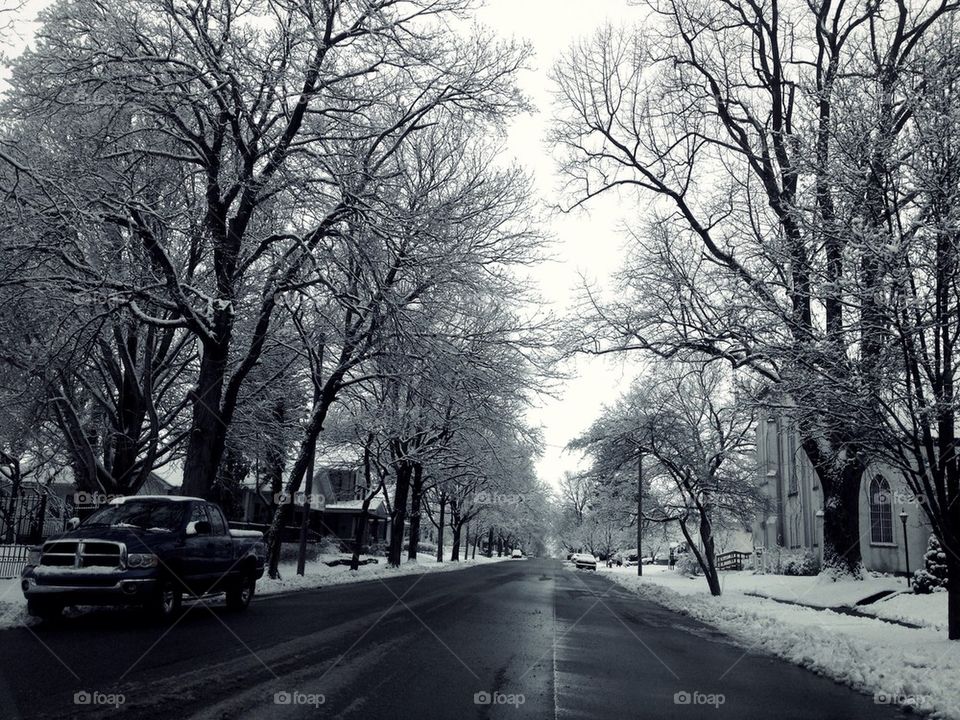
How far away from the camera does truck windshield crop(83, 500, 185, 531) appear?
11531mm

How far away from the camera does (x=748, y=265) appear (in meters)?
17.0

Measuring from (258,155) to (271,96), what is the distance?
4.94 ft

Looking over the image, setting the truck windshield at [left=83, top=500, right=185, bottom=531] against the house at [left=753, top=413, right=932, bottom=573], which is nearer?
the truck windshield at [left=83, top=500, right=185, bottom=531]

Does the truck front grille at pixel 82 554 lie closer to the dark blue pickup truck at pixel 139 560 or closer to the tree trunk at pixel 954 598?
the dark blue pickup truck at pixel 139 560

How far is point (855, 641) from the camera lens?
12.0m

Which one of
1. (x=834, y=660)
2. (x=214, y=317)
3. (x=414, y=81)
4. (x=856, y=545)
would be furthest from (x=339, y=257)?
(x=856, y=545)

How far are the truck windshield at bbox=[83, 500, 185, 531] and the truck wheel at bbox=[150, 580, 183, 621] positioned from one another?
906mm

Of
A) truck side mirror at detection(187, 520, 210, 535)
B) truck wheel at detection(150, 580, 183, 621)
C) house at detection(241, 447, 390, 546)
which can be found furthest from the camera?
house at detection(241, 447, 390, 546)

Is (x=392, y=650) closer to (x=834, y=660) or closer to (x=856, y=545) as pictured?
(x=834, y=660)

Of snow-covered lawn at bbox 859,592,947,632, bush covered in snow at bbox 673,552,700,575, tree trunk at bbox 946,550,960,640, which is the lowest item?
bush covered in snow at bbox 673,552,700,575

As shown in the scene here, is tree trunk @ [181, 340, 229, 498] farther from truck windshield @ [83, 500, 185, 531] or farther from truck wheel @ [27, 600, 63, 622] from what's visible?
truck wheel @ [27, 600, 63, 622]

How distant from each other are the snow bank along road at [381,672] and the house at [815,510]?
4.89 m

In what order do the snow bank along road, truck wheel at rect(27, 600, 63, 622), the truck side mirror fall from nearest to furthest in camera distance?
1. the snow bank along road
2. truck wheel at rect(27, 600, 63, 622)
3. the truck side mirror

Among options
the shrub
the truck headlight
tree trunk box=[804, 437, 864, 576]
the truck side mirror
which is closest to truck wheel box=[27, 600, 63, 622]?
the truck headlight
